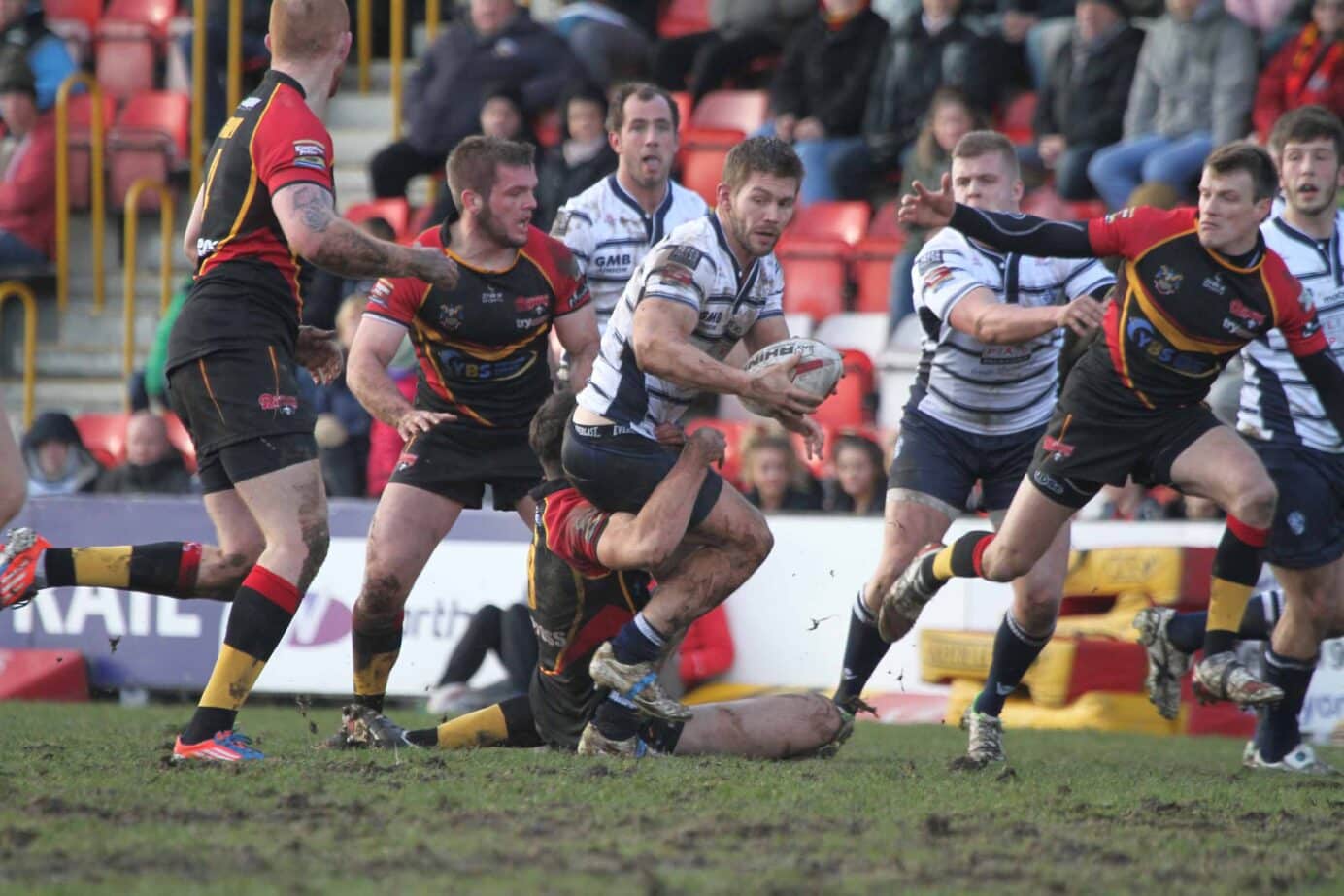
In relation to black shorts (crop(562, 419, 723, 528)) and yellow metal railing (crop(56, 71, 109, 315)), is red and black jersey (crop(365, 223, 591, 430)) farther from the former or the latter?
yellow metal railing (crop(56, 71, 109, 315))

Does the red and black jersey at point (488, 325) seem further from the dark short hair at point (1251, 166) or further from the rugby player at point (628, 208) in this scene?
the dark short hair at point (1251, 166)

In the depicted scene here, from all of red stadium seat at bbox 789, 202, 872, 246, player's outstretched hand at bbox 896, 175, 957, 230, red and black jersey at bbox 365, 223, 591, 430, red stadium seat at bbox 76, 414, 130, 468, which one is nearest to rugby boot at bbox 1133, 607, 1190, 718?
player's outstretched hand at bbox 896, 175, 957, 230

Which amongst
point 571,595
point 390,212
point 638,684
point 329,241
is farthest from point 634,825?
point 390,212

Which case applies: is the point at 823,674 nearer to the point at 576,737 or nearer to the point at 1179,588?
the point at 1179,588

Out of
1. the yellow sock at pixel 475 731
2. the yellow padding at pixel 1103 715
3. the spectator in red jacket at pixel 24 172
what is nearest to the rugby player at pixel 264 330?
the yellow sock at pixel 475 731

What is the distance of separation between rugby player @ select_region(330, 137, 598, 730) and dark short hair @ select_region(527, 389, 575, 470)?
50cm

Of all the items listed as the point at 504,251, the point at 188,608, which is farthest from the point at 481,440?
the point at 188,608

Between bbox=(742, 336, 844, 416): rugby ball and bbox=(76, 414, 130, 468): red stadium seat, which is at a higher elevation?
bbox=(742, 336, 844, 416): rugby ball

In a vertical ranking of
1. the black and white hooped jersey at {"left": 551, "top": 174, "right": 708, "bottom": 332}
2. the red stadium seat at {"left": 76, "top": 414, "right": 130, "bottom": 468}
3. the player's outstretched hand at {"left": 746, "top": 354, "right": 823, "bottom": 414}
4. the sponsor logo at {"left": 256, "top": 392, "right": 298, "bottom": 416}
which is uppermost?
the black and white hooped jersey at {"left": 551, "top": 174, "right": 708, "bottom": 332}

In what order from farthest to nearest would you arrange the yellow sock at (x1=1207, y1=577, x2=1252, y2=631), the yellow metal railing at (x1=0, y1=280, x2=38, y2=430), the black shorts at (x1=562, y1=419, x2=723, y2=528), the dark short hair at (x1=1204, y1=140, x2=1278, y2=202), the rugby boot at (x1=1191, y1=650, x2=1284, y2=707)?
the yellow metal railing at (x1=0, y1=280, x2=38, y2=430), the yellow sock at (x1=1207, y1=577, x2=1252, y2=631), the rugby boot at (x1=1191, y1=650, x2=1284, y2=707), the dark short hair at (x1=1204, y1=140, x2=1278, y2=202), the black shorts at (x1=562, y1=419, x2=723, y2=528)

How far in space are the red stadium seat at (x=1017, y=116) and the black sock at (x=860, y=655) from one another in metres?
7.66

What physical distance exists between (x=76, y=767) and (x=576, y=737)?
1.94 meters

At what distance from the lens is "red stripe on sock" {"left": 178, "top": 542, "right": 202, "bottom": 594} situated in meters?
7.00

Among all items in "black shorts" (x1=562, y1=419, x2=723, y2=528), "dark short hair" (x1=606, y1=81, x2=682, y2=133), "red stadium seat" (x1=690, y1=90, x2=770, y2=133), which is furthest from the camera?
"red stadium seat" (x1=690, y1=90, x2=770, y2=133)
